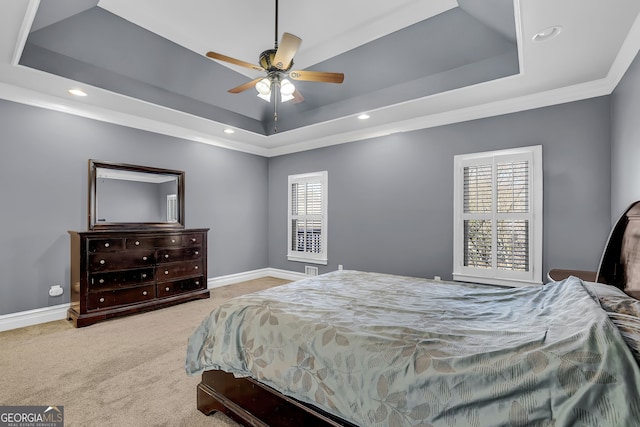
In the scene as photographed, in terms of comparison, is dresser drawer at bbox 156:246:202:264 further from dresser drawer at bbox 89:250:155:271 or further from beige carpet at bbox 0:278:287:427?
beige carpet at bbox 0:278:287:427

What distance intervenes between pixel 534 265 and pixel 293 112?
398 centimetres

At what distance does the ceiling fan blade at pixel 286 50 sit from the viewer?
7.06 ft

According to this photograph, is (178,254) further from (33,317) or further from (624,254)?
(624,254)

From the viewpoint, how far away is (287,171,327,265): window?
5.26 meters

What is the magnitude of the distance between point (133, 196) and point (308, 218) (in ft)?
9.20

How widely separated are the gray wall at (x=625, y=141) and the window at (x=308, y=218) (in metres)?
3.68

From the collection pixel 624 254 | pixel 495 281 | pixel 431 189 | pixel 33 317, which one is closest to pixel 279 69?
pixel 431 189

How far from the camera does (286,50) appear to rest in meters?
2.28

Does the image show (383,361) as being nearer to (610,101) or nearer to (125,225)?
(610,101)

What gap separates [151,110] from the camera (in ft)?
12.8

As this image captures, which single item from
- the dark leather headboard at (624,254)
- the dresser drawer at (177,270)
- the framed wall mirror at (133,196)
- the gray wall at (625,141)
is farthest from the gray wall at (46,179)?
the gray wall at (625,141)

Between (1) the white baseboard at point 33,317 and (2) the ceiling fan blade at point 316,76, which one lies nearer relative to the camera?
(2) the ceiling fan blade at point 316,76

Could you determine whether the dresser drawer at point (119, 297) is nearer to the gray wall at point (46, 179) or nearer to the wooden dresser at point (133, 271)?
the wooden dresser at point (133, 271)

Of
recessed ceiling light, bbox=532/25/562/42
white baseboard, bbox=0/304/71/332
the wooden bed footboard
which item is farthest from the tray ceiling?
the wooden bed footboard
